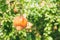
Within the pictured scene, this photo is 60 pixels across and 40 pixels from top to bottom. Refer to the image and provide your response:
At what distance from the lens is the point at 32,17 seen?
155 inches

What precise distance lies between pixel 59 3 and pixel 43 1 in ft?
1.24

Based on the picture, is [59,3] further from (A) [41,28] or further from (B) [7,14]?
(B) [7,14]

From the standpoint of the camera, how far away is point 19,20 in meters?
2.51

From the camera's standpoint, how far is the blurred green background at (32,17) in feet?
A: 12.0

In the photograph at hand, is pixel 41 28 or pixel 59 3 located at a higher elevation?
pixel 59 3

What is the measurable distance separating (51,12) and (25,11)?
0.48 metres

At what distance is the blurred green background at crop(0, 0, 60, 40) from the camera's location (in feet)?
12.0

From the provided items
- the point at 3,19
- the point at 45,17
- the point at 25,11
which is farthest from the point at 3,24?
the point at 45,17

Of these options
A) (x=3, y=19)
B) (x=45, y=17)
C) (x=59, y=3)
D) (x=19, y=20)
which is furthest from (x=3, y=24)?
(x=19, y=20)

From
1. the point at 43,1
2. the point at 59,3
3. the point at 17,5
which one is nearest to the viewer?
the point at 17,5

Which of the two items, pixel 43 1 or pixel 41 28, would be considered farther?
pixel 41 28

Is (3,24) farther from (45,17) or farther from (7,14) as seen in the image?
(45,17)

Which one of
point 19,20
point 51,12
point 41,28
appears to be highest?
point 19,20

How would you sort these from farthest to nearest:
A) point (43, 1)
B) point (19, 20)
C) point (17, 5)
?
point (43, 1)
point (17, 5)
point (19, 20)
